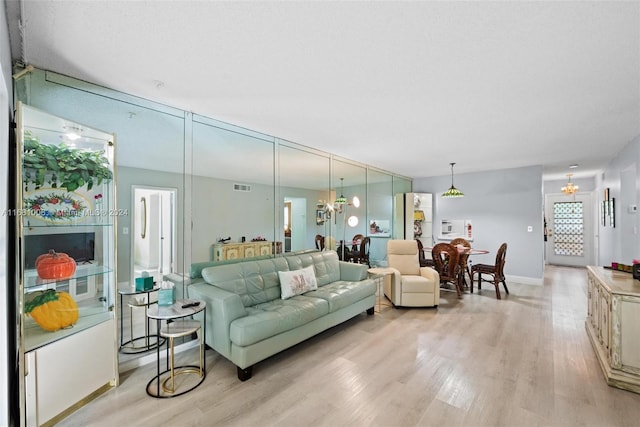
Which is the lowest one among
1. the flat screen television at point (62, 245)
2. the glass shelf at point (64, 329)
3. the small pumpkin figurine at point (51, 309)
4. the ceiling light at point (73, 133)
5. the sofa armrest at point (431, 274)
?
the sofa armrest at point (431, 274)

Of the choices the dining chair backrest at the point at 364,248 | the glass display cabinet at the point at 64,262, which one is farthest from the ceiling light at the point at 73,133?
the dining chair backrest at the point at 364,248

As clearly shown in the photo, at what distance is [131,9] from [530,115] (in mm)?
3695

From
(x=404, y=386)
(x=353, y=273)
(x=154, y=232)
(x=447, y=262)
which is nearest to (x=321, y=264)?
(x=353, y=273)

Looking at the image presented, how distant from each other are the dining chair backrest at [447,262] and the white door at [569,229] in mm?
5702

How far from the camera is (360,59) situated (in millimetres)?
2033

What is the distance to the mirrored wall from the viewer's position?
2.53 m

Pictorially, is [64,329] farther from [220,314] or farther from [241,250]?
[241,250]

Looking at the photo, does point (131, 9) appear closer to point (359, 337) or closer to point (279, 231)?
point (279, 231)

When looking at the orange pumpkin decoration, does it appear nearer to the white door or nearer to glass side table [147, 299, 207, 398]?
glass side table [147, 299, 207, 398]

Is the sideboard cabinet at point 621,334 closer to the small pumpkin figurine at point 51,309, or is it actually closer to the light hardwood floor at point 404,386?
the light hardwood floor at point 404,386

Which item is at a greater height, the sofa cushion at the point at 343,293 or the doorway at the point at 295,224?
the doorway at the point at 295,224

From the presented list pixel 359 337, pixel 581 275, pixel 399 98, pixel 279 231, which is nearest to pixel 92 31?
pixel 399 98

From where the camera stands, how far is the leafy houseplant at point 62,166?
6.40 ft

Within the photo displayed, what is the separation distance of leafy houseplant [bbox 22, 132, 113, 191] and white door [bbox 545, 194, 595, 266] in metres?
10.7
